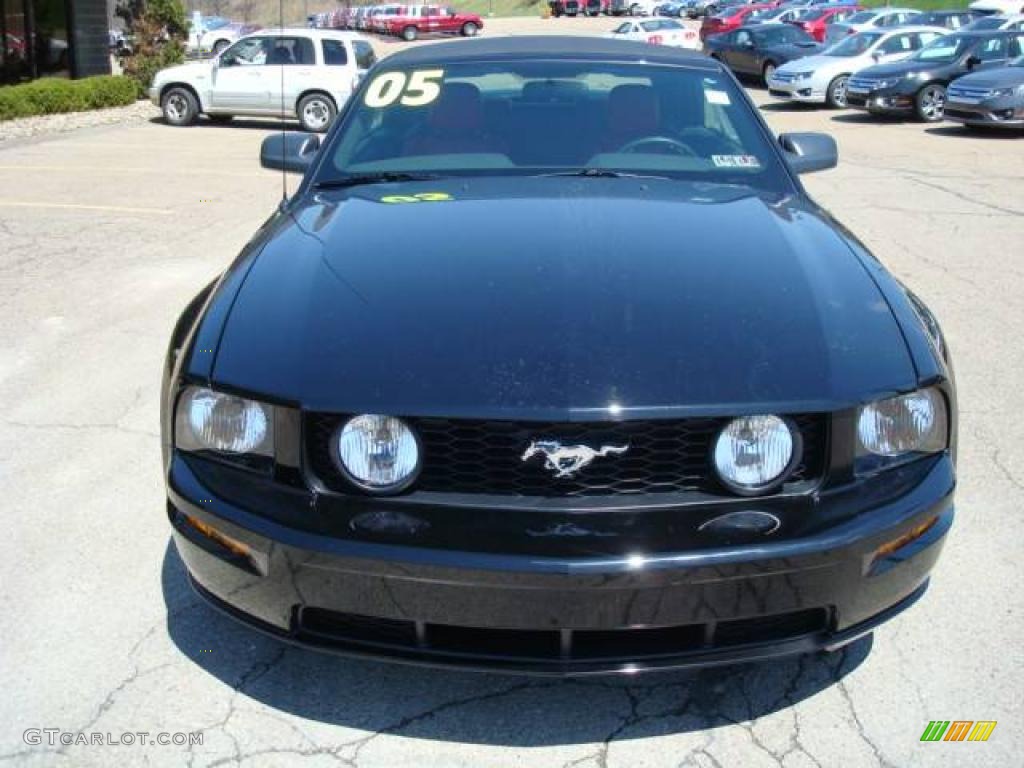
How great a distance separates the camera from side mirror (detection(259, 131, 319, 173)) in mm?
4484

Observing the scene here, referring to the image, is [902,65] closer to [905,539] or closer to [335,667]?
[905,539]

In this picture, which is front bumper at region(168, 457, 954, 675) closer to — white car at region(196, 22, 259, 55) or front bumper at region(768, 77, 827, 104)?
front bumper at region(768, 77, 827, 104)

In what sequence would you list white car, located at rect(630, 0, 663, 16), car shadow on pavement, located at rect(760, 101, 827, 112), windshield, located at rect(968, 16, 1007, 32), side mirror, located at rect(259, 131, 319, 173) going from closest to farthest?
1. side mirror, located at rect(259, 131, 319, 173)
2. car shadow on pavement, located at rect(760, 101, 827, 112)
3. windshield, located at rect(968, 16, 1007, 32)
4. white car, located at rect(630, 0, 663, 16)

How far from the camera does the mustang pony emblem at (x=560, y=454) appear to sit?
7.78ft

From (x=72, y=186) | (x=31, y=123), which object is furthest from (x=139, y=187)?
(x=31, y=123)

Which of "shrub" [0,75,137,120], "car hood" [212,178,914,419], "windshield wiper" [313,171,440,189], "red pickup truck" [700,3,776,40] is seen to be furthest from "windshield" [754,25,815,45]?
"car hood" [212,178,914,419]

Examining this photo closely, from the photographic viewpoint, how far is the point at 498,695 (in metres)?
2.79

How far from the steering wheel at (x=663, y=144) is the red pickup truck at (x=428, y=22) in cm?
5152

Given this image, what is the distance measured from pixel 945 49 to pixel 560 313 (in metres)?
18.5

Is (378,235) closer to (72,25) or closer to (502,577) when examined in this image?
(502,577)

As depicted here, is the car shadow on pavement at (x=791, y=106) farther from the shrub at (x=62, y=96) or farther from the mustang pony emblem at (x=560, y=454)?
the mustang pony emblem at (x=560, y=454)

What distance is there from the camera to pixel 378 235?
10.6 ft

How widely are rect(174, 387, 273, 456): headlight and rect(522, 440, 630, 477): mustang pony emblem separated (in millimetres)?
618

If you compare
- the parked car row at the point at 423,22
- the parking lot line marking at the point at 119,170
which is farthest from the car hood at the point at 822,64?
the parked car row at the point at 423,22
